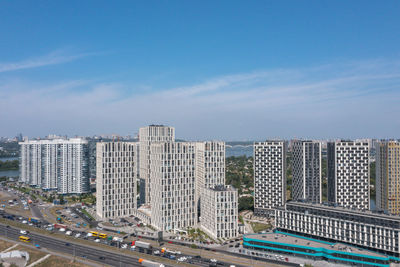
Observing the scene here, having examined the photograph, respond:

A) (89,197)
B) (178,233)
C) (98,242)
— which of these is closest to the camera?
(98,242)

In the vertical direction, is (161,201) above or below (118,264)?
above

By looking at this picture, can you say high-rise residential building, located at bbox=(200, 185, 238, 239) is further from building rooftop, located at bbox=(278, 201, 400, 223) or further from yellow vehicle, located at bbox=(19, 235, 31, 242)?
yellow vehicle, located at bbox=(19, 235, 31, 242)

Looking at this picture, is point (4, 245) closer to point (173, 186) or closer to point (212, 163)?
point (173, 186)

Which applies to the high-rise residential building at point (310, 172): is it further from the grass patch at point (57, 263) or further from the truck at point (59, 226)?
the truck at point (59, 226)

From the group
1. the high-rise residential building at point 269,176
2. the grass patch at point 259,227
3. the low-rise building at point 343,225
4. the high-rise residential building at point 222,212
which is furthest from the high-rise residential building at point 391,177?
the high-rise residential building at point 222,212

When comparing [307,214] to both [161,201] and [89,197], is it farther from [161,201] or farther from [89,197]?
[89,197]

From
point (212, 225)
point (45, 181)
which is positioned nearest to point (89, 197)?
point (45, 181)

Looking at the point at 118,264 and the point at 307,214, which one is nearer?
the point at 118,264

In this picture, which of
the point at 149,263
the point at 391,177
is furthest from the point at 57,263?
the point at 391,177
